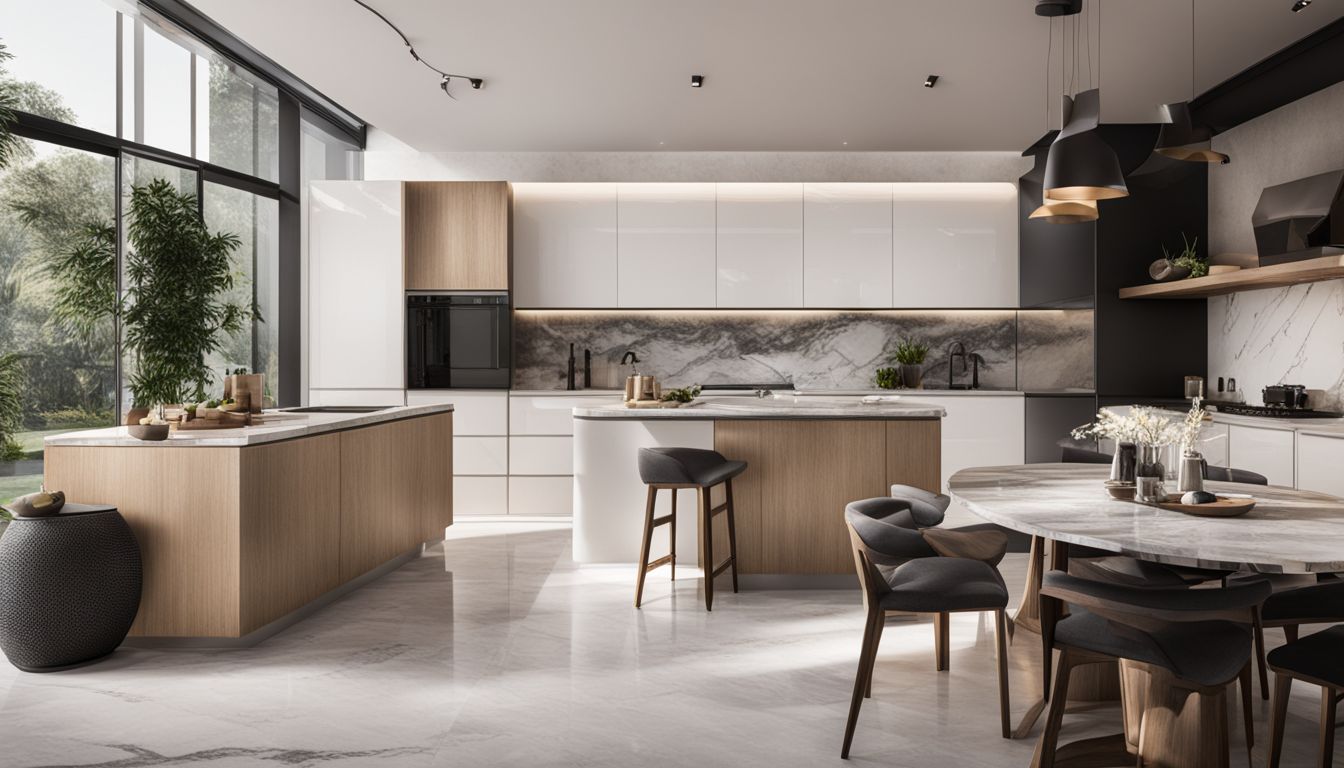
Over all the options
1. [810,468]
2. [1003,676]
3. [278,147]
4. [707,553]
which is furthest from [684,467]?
[278,147]

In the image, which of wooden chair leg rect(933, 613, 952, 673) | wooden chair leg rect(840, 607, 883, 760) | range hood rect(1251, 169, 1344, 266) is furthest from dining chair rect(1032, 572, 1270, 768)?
range hood rect(1251, 169, 1344, 266)

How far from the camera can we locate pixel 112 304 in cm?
430

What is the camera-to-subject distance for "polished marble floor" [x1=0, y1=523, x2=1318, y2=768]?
2.44 metres

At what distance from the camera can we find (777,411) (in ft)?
13.8

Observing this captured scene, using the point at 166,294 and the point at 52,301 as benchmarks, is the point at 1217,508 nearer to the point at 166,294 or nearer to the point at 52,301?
the point at 166,294

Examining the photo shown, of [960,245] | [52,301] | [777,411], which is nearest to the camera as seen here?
[52,301]

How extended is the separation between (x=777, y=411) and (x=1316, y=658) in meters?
2.50

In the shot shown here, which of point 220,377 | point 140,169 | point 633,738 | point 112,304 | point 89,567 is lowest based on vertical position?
point 633,738

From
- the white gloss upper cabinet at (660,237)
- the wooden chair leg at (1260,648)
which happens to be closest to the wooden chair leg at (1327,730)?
the wooden chair leg at (1260,648)

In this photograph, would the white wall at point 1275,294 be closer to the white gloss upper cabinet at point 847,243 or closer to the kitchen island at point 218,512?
the white gloss upper cabinet at point 847,243

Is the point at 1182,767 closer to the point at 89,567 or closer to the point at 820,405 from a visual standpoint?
the point at 820,405

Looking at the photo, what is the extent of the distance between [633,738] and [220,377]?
4081mm

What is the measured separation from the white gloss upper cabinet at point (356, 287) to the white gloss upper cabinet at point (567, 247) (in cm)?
93

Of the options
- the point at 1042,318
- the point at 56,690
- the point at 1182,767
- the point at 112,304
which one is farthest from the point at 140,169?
the point at 1042,318
